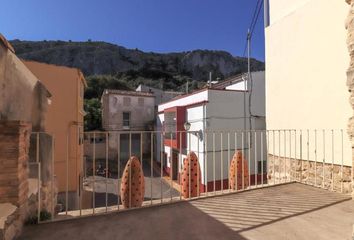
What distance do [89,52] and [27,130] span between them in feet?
183

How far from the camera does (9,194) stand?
2270 mm

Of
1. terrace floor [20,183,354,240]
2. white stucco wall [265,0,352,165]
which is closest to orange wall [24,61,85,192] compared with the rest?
white stucco wall [265,0,352,165]

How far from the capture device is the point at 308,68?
509 centimetres

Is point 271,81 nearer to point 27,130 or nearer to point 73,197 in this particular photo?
point 27,130

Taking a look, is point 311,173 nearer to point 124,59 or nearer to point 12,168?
point 12,168

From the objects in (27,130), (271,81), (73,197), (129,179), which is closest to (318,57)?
(271,81)

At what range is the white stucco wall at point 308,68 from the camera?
14.4 ft

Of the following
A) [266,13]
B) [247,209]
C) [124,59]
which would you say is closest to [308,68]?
[266,13]

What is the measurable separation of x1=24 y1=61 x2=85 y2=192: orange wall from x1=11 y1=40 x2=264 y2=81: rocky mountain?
40.3 metres

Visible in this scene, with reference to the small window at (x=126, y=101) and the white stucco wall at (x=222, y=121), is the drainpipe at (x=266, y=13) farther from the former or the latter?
the small window at (x=126, y=101)

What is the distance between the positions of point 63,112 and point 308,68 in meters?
8.92

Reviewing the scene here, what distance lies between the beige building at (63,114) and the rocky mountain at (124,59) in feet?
132

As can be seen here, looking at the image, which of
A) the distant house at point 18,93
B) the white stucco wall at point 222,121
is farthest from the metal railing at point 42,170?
the white stucco wall at point 222,121

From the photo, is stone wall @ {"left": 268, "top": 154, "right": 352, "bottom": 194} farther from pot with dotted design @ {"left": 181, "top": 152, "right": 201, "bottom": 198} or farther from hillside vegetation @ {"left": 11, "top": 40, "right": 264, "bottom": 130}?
hillside vegetation @ {"left": 11, "top": 40, "right": 264, "bottom": 130}
